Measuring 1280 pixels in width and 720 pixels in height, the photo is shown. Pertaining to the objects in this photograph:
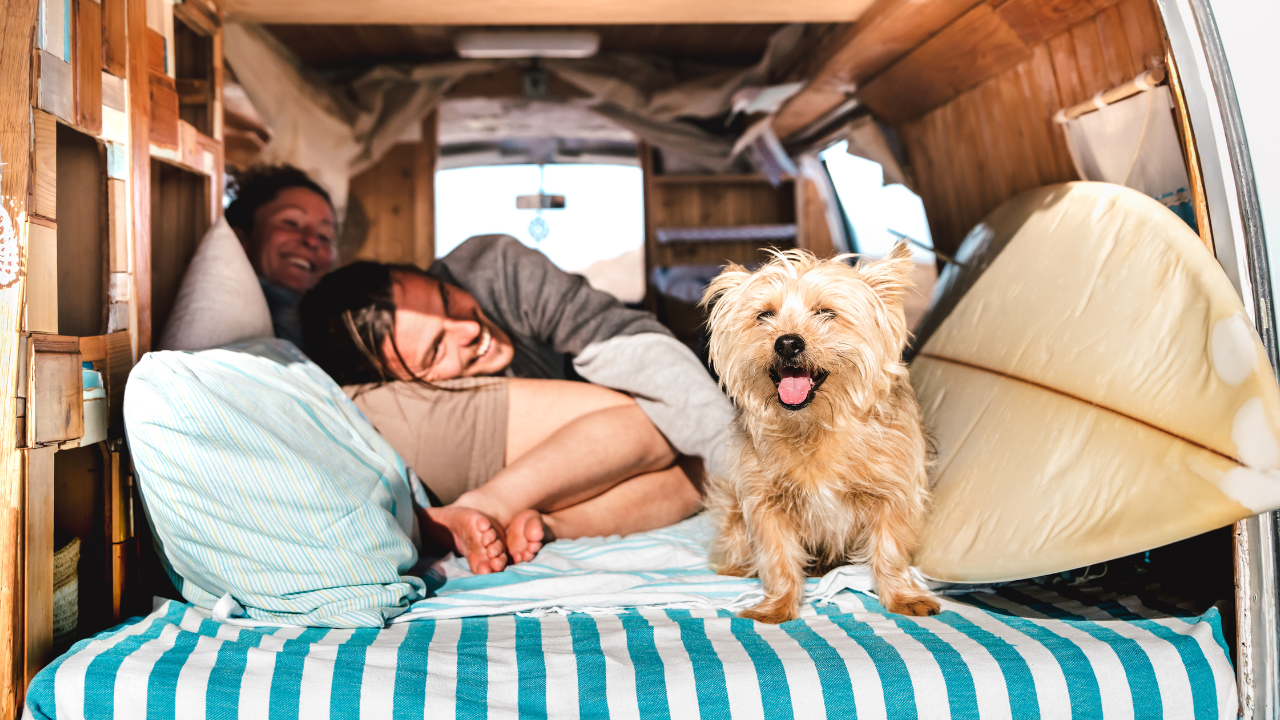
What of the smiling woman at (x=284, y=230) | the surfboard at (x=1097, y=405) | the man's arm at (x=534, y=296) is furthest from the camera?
the smiling woman at (x=284, y=230)

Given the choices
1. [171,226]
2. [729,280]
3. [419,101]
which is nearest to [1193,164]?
[729,280]

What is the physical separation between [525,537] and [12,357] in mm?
1110

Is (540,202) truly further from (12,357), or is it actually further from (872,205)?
(12,357)

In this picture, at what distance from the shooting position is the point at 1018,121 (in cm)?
231

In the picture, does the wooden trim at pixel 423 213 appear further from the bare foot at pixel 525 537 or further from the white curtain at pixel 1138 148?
the white curtain at pixel 1138 148

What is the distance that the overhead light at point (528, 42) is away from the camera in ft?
10.9

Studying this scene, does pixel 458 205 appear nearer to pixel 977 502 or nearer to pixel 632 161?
pixel 632 161

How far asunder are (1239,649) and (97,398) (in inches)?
86.6

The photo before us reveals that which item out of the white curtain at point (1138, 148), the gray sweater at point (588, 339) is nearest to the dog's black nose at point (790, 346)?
the gray sweater at point (588, 339)

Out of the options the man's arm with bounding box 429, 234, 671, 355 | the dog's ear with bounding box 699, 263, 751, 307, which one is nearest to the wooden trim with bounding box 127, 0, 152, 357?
the dog's ear with bounding box 699, 263, 751, 307

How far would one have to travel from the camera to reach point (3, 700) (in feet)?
3.96

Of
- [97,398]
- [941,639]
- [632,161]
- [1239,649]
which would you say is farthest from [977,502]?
[632,161]

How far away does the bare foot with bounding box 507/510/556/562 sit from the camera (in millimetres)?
1886

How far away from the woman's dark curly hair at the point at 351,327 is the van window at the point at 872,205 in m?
2.13
